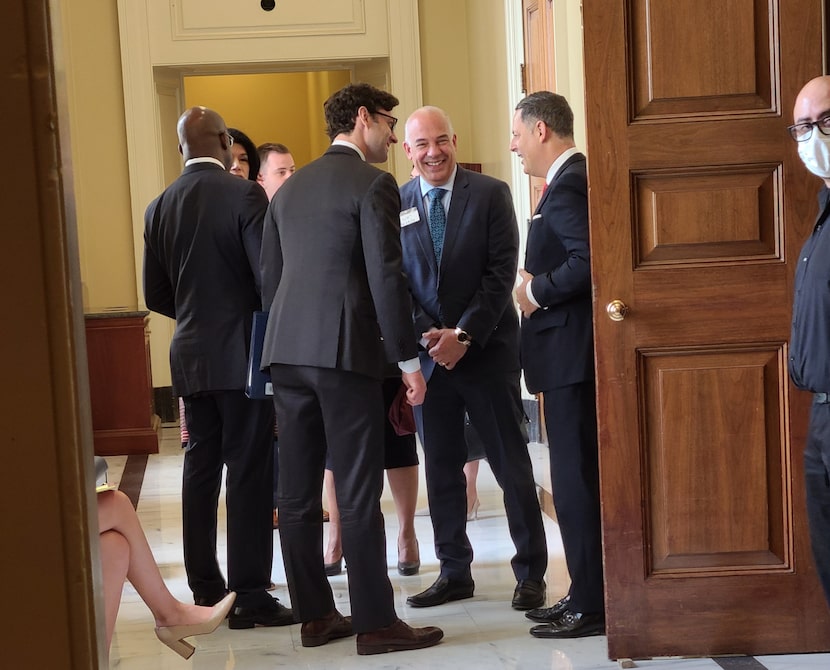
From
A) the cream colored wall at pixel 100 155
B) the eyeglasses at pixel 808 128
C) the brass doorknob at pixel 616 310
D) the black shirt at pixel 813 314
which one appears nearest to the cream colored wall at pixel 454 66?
the cream colored wall at pixel 100 155

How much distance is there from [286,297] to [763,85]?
4.92 ft

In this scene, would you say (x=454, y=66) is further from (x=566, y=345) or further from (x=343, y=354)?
(x=343, y=354)

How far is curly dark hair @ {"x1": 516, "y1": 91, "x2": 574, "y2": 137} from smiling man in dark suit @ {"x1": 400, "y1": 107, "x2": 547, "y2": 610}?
49 cm

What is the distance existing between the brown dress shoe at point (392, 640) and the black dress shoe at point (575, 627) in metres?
0.37

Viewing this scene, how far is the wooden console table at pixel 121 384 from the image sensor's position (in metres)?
7.50

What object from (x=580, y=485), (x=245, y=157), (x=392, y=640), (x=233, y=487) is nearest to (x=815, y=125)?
(x=580, y=485)

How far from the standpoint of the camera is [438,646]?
3375 millimetres

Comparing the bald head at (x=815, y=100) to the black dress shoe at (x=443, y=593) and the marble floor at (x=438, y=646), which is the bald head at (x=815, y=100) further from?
the black dress shoe at (x=443, y=593)

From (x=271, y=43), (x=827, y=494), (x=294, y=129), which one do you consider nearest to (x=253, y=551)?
(x=827, y=494)

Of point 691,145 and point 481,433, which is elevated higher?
point 691,145

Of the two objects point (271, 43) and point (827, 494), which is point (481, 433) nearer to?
point (827, 494)

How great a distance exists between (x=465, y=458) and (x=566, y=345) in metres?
0.83

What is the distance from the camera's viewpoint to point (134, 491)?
20.2ft

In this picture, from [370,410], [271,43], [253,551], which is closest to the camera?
[370,410]
